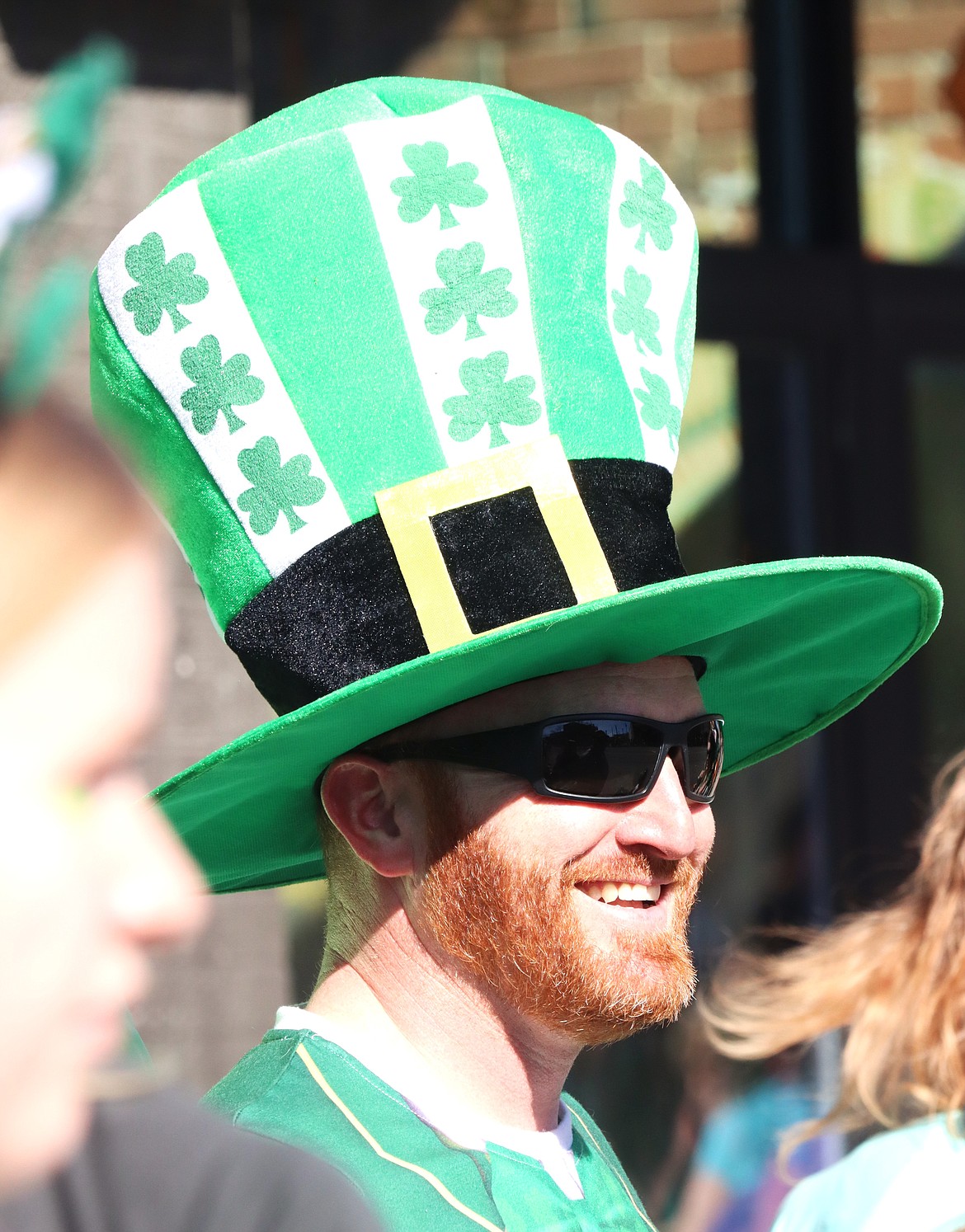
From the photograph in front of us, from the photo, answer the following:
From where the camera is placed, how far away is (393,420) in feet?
5.98

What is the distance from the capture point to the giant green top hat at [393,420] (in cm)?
175

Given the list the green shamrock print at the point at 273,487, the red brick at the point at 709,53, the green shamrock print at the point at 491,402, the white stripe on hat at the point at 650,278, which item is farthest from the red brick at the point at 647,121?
the green shamrock print at the point at 273,487

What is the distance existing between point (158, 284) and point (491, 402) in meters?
0.40

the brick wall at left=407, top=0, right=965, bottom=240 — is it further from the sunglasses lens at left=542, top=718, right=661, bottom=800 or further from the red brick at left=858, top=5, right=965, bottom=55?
the sunglasses lens at left=542, top=718, right=661, bottom=800

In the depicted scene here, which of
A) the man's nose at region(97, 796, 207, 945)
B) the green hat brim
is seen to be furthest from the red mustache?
the man's nose at region(97, 796, 207, 945)

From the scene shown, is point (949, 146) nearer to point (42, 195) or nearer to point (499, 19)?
point (499, 19)

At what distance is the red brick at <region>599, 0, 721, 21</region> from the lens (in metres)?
4.41

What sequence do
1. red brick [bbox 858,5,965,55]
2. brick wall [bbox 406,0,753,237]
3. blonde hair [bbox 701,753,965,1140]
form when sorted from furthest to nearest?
red brick [bbox 858,5,965,55], brick wall [bbox 406,0,753,237], blonde hair [bbox 701,753,965,1140]

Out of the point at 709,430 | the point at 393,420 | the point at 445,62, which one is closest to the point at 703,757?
the point at 393,420

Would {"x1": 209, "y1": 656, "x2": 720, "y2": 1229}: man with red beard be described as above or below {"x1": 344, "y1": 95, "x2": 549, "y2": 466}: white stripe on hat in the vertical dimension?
below

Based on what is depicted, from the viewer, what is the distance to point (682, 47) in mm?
4457

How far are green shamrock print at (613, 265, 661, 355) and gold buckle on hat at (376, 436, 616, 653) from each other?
0.27 meters

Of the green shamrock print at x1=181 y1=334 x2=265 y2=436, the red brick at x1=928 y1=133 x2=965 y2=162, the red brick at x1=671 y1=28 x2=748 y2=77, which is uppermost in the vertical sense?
the green shamrock print at x1=181 y1=334 x2=265 y2=436

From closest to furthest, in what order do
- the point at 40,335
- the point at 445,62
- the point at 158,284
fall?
the point at 40,335
the point at 158,284
the point at 445,62
